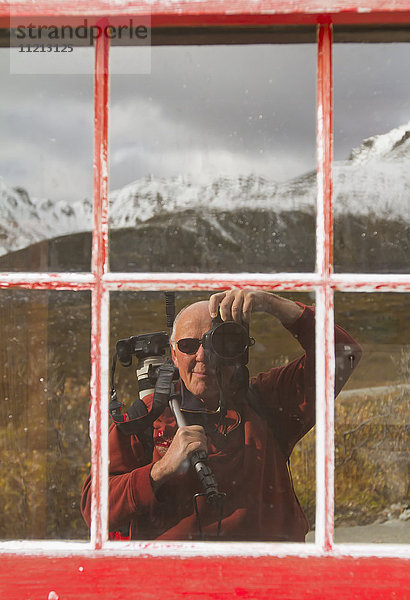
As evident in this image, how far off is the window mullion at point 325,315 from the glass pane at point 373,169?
0.15 m

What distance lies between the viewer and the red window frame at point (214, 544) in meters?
0.91

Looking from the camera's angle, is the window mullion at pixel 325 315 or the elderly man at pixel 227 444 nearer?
the window mullion at pixel 325 315

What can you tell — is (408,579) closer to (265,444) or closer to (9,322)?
(265,444)

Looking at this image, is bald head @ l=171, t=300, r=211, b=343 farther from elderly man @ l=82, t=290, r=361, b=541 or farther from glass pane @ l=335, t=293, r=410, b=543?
glass pane @ l=335, t=293, r=410, b=543

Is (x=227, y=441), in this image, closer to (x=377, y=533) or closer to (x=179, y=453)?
(x=179, y=453)

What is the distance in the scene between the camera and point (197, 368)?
116 cm

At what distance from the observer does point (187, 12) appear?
91 centimetres

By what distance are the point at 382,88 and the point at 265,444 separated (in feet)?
2.73

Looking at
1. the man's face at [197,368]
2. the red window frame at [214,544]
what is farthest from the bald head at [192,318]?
the red window frame at [214,544]

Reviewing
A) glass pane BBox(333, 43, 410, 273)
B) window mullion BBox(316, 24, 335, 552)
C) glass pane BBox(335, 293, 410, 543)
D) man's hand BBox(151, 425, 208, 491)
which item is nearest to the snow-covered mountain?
glass pane BBox(333, 43, 410, 273)

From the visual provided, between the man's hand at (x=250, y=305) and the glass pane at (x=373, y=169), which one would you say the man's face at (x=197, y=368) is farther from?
the glass pane at (x=373, y=169)

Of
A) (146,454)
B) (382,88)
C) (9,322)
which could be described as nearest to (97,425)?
(146,454)

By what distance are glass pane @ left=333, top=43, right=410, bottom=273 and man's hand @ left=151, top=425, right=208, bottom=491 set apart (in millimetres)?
487

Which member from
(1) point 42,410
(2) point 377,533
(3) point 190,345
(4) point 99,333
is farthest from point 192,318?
(2) point 377,533
